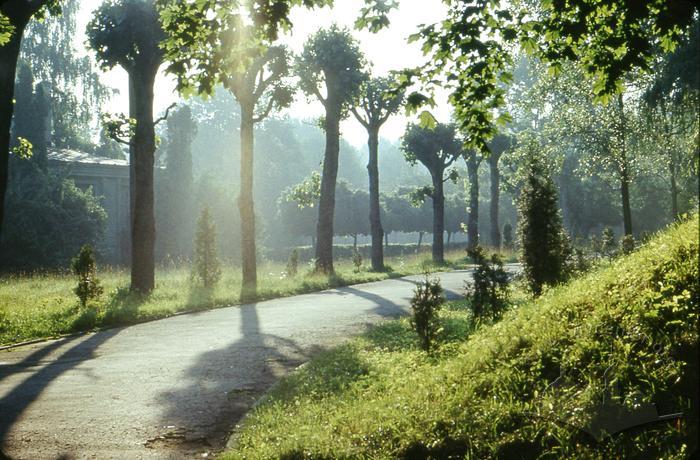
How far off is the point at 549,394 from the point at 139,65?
55.4 ft

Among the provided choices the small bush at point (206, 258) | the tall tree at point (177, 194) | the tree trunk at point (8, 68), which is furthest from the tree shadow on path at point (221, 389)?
the tall tree at point (177, 194)

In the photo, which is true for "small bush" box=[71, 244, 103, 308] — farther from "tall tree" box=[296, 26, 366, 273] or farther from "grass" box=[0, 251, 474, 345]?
"tall tree" box=[296, 26, 366, 273]

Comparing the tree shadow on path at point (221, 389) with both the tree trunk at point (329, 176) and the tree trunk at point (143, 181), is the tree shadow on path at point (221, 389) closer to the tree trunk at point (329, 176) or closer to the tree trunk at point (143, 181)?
the tree trunk at point (143, 181)

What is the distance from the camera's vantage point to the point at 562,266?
47.6 ft

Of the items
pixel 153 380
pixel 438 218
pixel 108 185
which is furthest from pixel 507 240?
pixel 153 380

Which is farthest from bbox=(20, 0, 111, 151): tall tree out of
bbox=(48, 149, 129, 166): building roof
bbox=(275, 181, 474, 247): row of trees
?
bbox=(275, 181, 474, 247): row of trees

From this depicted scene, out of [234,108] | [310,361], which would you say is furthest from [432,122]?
[234,108]

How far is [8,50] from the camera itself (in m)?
10.8

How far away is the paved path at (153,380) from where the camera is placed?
19.9 ft

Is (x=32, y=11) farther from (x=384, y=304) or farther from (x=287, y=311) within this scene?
(x=384, y=304)

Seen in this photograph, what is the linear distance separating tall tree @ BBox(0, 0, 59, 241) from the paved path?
2.95 metres

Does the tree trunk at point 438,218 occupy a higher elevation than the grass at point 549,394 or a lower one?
higher

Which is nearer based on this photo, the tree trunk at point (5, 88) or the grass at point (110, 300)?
the tree trunk at point (5, 88)

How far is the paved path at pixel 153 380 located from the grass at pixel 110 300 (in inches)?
34.6
